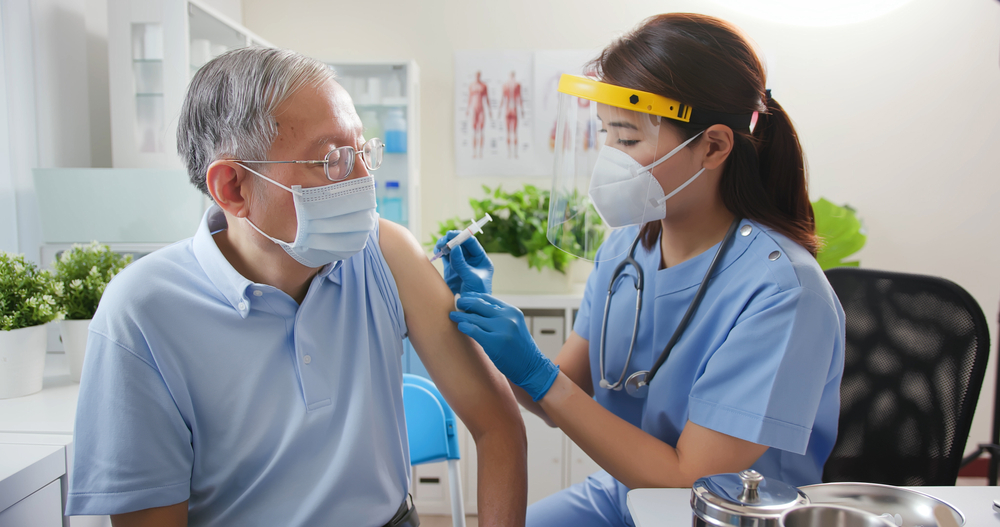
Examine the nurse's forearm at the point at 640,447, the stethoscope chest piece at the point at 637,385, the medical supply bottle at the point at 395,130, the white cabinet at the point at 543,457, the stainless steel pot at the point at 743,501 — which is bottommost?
the white cabinet at the point at 543,457

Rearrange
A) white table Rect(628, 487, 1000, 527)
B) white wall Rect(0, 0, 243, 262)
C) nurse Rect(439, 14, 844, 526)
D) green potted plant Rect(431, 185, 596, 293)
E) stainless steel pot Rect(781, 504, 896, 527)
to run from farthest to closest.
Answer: green potted plant Rect(431, 185, 596, 293) < white wall Rect(0, 0, 243, 262) < nurse Rect(439, 14, 844, 526) < white table Rect(628, 487, 1000, 527) < stainless steel pot Rect(781, 504, 896, 527)

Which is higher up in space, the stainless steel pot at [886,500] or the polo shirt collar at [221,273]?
the polo shirt collar at [221,273]

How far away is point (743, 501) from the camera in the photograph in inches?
23.2

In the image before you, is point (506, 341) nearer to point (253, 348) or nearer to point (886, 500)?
point (253, 348)

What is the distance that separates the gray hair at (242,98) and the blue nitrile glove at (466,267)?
15.5 inches

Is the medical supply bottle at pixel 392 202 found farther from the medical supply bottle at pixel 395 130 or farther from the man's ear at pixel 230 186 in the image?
the man's ear at pixel 230 186

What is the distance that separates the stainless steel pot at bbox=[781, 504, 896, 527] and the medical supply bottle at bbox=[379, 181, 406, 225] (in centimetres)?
235

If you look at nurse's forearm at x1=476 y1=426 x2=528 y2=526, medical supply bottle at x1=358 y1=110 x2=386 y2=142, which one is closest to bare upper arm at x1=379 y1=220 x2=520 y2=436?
nurse's forearm at x1=476 y1=426 x2=528 y2=526

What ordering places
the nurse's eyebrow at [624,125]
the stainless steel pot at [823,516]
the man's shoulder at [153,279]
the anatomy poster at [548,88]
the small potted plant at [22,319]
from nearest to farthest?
the stainless steel pot at [823,516]
the man's shoulder at [153,279]
the nurse's eyebrow at [624,125]
the small potted plant at [22,319]
the anatomy poster at [548,88]

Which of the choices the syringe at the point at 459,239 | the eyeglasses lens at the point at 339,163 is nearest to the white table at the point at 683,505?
the syringe at the point at 459,239

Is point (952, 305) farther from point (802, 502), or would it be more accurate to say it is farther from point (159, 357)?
point (159, 357)

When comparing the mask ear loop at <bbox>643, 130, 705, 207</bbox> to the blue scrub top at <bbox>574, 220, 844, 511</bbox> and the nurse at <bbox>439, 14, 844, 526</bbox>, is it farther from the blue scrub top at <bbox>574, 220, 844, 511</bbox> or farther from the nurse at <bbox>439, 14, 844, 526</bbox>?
the blue scrub top at <bbox>574, 220, 844, 511</bbox>

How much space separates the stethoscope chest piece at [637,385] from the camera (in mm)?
1123

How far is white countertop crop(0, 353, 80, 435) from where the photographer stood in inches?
43.4
